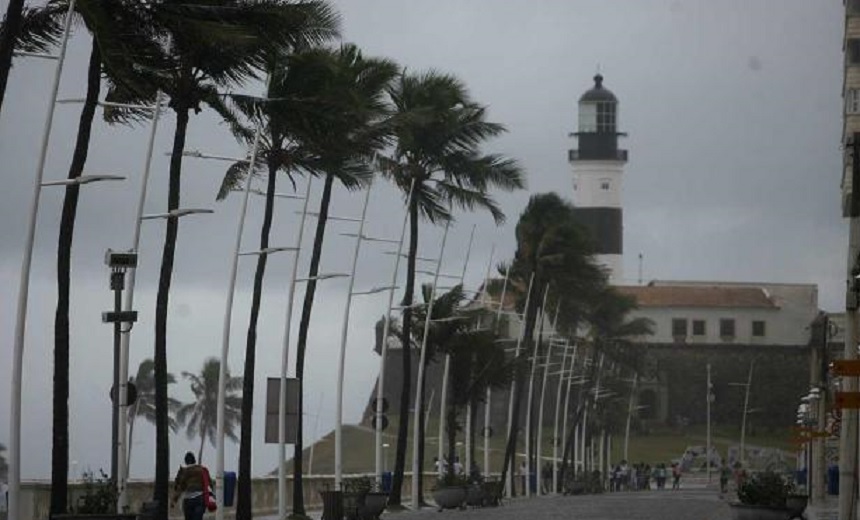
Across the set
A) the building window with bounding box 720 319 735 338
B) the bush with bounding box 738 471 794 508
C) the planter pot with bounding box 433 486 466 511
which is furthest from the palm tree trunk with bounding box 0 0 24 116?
the building window with bounding box 720 319 735 338

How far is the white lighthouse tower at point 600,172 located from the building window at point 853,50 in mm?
89508

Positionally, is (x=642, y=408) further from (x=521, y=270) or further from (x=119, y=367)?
(x=119, y=367)

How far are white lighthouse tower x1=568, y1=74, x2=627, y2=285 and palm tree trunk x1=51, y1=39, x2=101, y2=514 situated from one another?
130 m

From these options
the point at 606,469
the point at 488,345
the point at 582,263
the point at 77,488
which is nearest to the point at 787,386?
the point at 606,469

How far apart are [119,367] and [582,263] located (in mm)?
66511

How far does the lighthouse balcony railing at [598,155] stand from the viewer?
558 ft

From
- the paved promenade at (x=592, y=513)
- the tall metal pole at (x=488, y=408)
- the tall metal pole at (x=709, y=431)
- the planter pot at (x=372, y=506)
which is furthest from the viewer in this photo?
the tall metal pole at (x=709, y=431)

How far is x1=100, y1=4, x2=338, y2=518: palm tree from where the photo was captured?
35062 mm

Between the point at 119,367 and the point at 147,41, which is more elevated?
the point at 147,41

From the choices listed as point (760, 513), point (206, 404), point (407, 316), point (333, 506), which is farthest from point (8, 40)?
point (206, 404)

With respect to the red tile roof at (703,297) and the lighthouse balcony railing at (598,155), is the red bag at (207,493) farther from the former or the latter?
the red tile roof at (703,297)

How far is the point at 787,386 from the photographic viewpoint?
18800 centimetres

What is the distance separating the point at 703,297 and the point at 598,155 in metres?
24.6

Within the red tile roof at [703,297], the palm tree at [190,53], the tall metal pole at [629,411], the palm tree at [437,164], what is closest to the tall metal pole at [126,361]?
the palm tree at [190,53]
